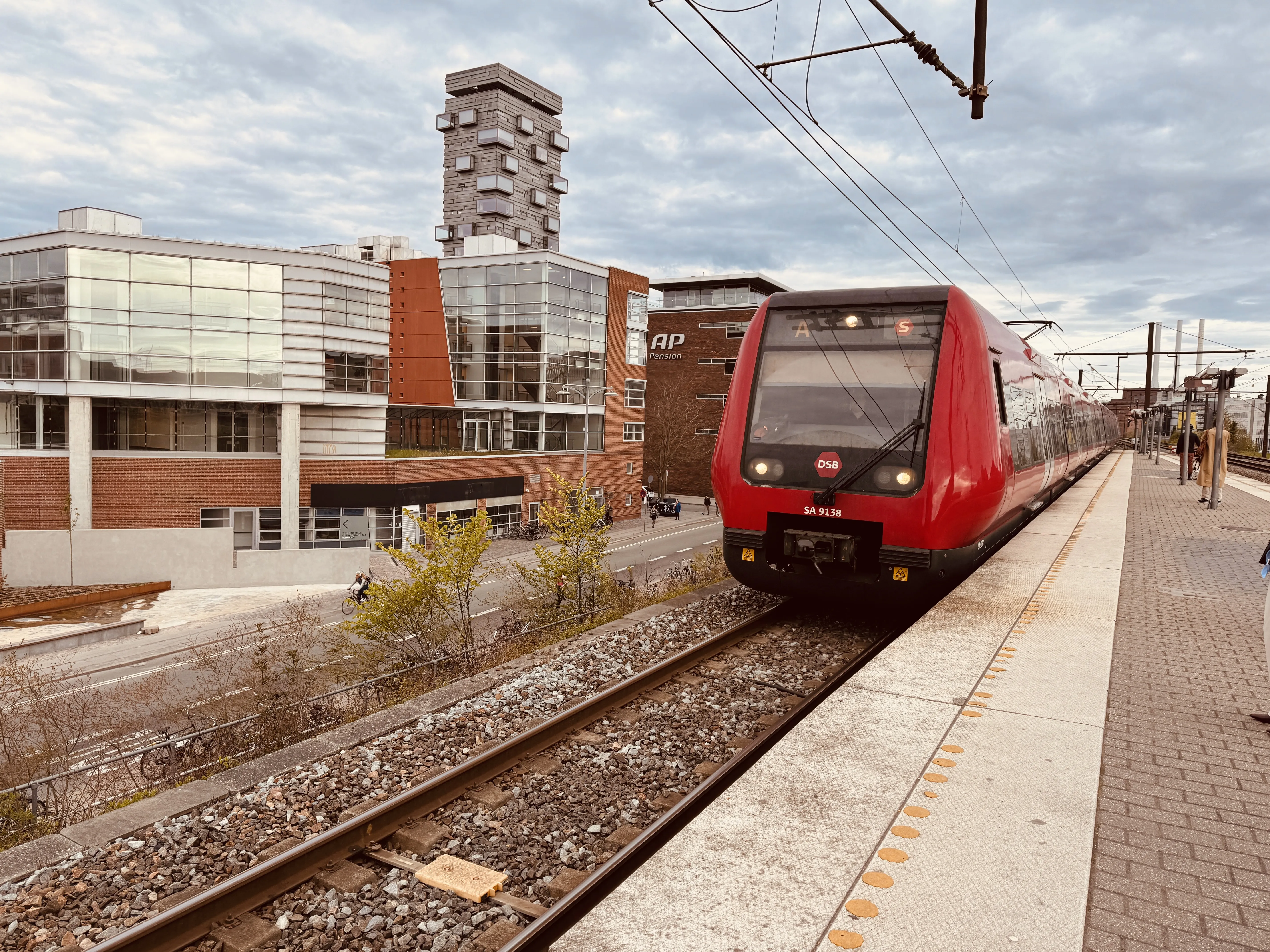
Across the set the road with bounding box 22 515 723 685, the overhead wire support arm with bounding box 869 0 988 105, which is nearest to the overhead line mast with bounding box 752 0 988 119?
the overhead wire support arm with bounding box 869 0 988 105

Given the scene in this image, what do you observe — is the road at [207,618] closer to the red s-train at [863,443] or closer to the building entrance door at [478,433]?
the red s-train at [863,443]

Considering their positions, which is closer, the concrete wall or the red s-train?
the red s-train

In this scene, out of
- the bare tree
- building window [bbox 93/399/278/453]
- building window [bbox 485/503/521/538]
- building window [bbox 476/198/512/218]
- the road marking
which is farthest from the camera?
building window [bbox 476/198/512/218]

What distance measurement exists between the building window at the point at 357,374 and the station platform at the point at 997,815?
2891 centimetres

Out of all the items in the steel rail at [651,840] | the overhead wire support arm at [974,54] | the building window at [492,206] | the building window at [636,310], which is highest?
the building window at [492,206]

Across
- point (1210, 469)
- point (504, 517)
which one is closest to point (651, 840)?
point (1210, 469)

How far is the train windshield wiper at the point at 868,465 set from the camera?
26.3 ft

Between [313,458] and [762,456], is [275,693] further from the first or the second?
[313,458]

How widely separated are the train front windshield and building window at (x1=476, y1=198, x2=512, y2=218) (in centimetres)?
6799

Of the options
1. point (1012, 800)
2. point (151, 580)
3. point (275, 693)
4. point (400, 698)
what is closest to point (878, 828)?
point (1012, 800)

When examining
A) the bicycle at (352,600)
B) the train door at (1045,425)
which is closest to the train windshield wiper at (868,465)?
the train door at (1045,425)

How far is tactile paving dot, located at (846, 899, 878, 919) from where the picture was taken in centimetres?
313

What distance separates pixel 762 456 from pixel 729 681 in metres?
2.56

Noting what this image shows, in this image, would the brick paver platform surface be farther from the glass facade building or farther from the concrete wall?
the glass facade building
